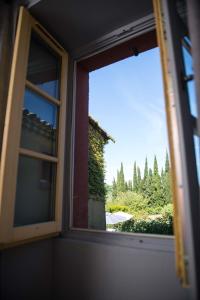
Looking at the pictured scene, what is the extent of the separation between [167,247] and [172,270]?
12cm

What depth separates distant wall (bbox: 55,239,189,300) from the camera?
1214mm

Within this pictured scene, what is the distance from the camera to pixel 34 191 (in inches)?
64.8

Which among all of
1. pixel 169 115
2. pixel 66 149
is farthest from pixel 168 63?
pixel 66 149

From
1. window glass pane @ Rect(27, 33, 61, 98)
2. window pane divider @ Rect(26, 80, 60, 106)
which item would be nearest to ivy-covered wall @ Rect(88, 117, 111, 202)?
window glass pane @ Rect(27, 33, 61, 98)

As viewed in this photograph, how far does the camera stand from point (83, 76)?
8.10 ft

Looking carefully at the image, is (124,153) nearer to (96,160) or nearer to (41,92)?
(96,160)

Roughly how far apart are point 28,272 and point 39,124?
3.51ft

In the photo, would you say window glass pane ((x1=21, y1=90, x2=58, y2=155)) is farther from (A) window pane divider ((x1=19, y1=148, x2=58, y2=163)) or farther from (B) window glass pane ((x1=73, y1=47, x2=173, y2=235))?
(B) window glass pane ((x1=73, y1=47, x2=173, y2=235))

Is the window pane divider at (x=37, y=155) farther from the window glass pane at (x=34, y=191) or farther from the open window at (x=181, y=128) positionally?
the open window at (x=181, y=128)

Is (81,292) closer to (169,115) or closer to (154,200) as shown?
(169,115)

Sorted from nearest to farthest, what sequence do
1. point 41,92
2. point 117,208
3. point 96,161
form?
1. point 41,92
2. point 96,161
3. point 117,208

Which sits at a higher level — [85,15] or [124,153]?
[124,153]

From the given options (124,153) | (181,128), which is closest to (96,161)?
(124,153)

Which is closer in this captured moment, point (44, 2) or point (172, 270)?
point (172, 270)
